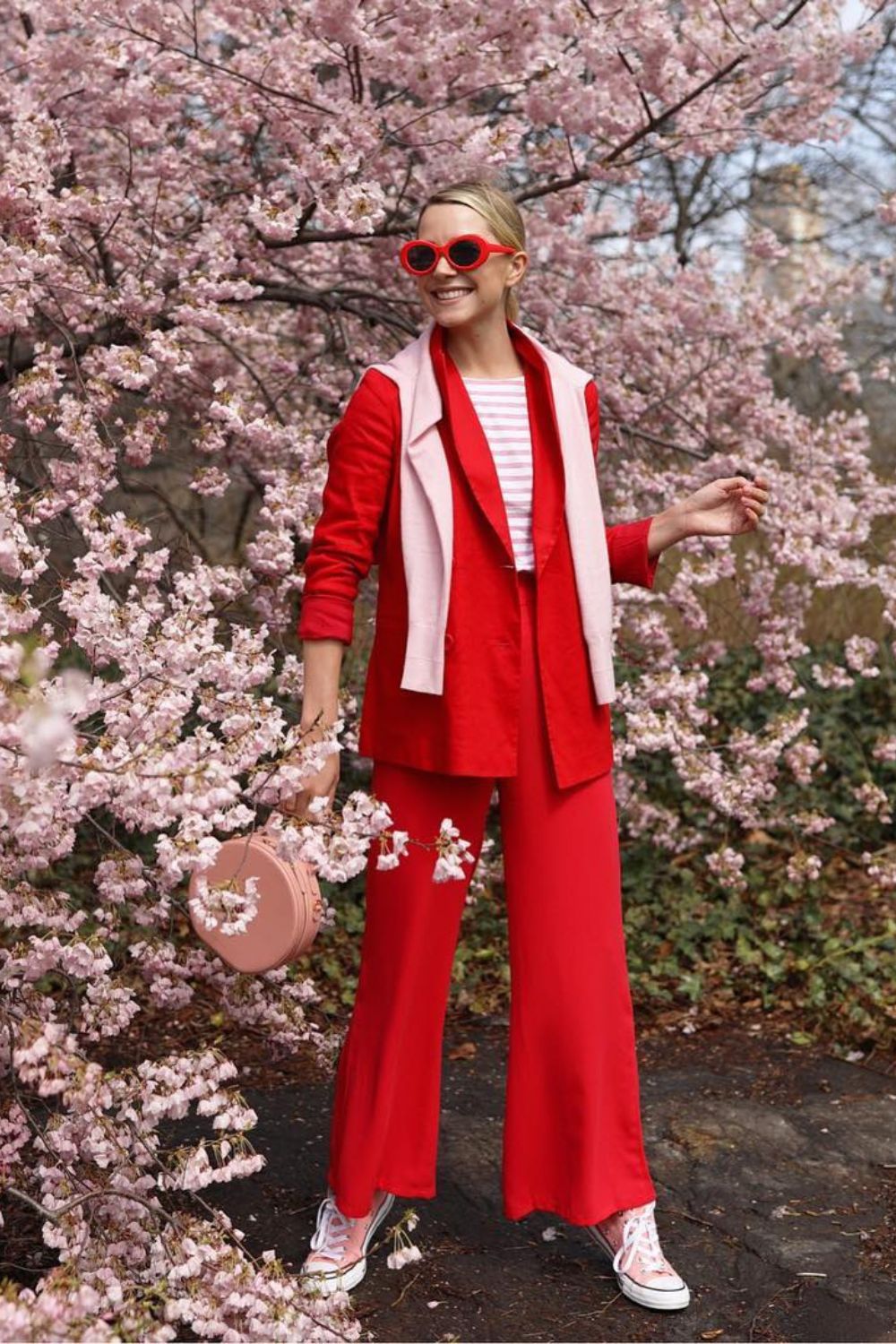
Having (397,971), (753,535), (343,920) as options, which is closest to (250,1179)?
(397,971)

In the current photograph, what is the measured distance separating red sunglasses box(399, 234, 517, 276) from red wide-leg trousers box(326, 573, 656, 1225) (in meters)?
0.56

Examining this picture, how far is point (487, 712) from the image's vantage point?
2.69m

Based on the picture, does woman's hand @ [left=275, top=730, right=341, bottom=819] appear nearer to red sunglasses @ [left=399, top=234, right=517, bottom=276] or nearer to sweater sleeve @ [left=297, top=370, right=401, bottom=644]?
sweater sleeve @ [left=297, top=370, right=401, bottom=644]

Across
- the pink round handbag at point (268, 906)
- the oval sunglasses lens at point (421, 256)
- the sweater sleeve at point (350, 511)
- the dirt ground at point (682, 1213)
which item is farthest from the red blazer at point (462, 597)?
the dirt ground at point (682, 1213)

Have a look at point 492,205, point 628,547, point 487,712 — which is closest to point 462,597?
point 487,712

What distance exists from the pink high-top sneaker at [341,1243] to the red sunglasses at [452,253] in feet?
5.54

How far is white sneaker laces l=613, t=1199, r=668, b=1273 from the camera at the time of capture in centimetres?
280

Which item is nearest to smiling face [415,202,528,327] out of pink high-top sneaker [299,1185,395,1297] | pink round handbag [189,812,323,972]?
pink round handbag [189,812,323,972]

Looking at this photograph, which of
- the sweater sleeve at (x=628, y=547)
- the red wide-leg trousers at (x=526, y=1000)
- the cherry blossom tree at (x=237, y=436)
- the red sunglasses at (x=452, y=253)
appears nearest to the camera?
the cherry blossom tree at (x=237, y=436)

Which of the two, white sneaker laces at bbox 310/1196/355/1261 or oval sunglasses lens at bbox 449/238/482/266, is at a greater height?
oval sunglasses lens at bbox 449/238/482/266

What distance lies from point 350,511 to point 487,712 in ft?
1.41

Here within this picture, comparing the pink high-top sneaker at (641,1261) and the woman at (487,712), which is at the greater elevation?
the woman at (487,712)

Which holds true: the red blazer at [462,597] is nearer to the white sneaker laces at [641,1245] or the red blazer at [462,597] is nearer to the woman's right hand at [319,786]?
the woman's right hand at [319,786]

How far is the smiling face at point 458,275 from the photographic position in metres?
2.70
